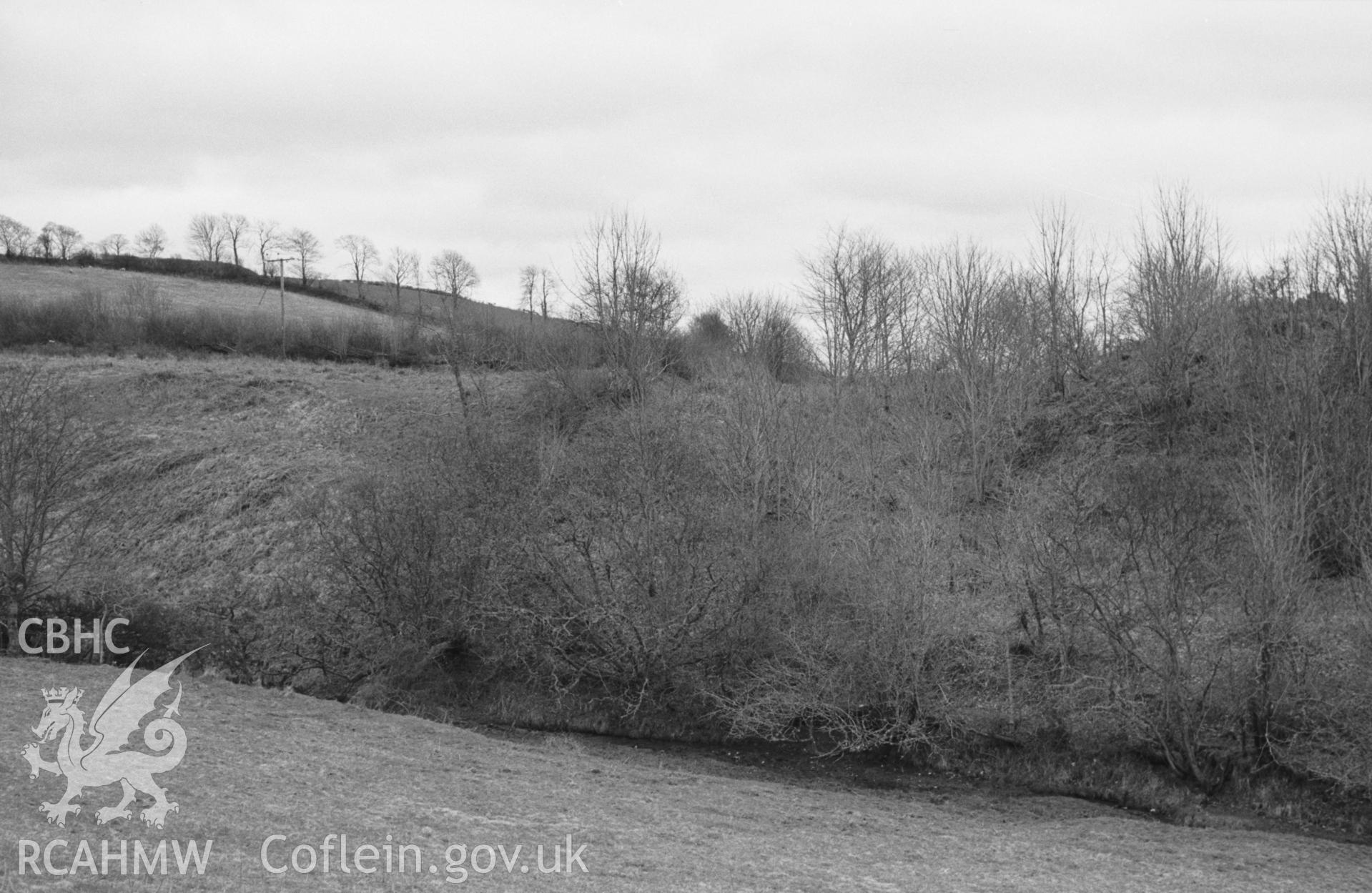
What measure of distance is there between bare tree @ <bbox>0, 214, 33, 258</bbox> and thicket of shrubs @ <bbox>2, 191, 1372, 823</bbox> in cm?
7095

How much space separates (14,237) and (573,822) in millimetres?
96897

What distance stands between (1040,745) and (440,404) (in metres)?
35.4

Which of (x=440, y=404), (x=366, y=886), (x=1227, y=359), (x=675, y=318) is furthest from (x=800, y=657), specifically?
(x=440, y=404)

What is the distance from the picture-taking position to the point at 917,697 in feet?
77.4

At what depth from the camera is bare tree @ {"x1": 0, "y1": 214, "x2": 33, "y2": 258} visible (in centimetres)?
8938

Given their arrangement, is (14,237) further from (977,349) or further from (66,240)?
(977,349)

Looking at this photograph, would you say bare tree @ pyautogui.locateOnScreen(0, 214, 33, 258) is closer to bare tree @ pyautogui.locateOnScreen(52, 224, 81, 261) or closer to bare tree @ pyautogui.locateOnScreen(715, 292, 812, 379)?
bare tree @ pyautogui.locateOnScreen(52, 224, 81, 261)

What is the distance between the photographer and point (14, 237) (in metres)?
90.1

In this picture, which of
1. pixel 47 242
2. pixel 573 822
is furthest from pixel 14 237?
pixel 573 822

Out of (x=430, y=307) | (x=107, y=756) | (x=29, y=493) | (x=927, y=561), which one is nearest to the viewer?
(x=107, y=756)

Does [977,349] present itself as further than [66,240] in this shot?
No

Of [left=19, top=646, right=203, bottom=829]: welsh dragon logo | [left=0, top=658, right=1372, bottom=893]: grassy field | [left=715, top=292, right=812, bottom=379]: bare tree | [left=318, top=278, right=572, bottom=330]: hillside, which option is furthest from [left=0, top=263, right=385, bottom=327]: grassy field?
[left=19, top=646, right=203, bottom=829]: welsh dragon logo

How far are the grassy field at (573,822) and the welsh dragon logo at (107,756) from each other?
181 mm

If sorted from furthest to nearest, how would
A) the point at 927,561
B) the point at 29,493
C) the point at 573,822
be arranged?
the point at 29,493
the point at 927,561
the point at 573,822
